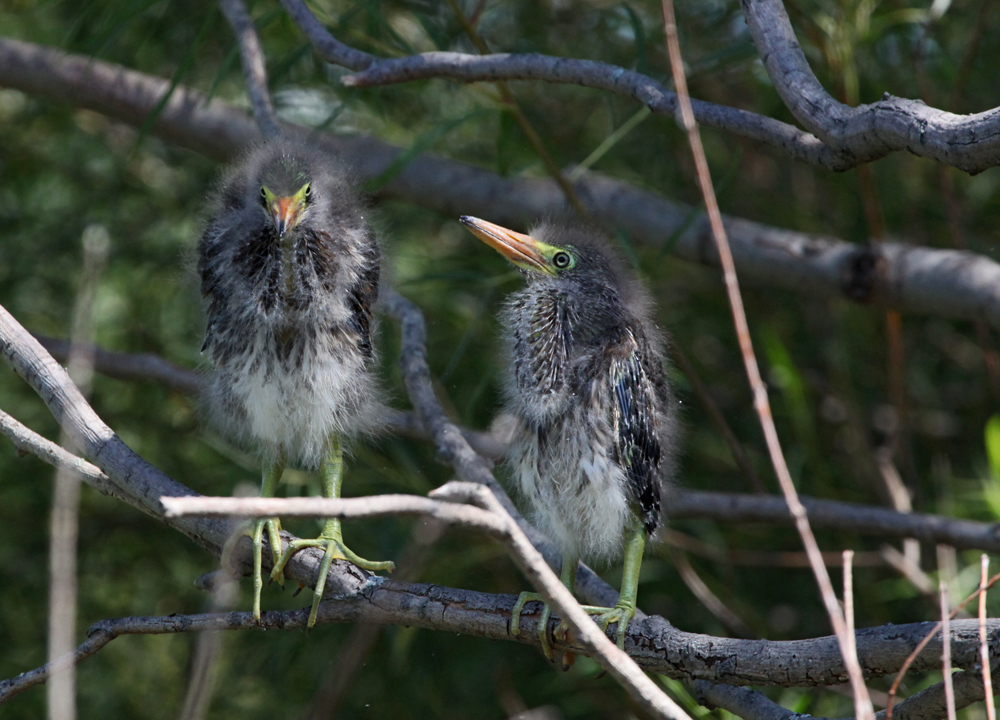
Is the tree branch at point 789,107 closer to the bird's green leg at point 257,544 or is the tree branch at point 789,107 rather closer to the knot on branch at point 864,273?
the bird's green leg at point 257,544

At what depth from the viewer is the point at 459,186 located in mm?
4027

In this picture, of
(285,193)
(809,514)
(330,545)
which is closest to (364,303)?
(285,193)

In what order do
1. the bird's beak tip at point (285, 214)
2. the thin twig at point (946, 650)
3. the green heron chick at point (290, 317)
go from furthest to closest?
the green heron chick at point (290, 317)
the bird's beak tip at point (285, 214)
the thin twig at point (946, 650)

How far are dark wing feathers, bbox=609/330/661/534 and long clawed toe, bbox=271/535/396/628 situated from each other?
0.61 meters

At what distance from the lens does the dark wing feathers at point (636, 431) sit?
8.00ft

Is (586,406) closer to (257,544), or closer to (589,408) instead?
(589,408)

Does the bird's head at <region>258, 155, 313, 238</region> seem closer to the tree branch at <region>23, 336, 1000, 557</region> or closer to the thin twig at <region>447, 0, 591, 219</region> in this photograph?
the thin twig at <region>447, 0, 591, 219</region>

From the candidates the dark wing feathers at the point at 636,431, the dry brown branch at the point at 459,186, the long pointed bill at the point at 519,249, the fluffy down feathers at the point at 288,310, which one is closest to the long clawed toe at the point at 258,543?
the fluffy down feathers at the point at 288,310

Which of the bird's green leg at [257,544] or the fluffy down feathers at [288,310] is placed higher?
the fluffy down feathers at [288,310]

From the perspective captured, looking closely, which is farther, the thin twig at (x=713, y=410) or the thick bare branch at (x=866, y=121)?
the thin twig at (x=713, y=410)

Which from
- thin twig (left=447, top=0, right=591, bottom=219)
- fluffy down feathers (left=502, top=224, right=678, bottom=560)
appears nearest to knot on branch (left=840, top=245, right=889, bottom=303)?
thin twig (left=447, top=0, right=591, bottom=219)

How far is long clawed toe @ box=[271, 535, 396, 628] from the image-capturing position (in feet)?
7.30

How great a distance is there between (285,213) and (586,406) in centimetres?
84

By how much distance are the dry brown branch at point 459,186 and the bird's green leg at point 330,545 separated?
141cm
